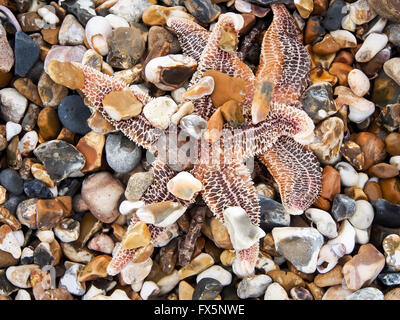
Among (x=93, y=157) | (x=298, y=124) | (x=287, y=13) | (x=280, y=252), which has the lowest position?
(x=280, y=252)

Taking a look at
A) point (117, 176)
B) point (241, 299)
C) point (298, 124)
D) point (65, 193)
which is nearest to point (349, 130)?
point (298, 124)

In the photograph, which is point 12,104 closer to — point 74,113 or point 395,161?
point 74,113

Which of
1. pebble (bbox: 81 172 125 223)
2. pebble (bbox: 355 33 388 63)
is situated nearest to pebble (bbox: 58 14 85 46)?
pebble (bbox: 81 172 125 223)

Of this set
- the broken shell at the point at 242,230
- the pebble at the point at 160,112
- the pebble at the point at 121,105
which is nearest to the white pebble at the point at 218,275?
the broken shell at the point at 242,230

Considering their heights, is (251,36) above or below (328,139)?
above

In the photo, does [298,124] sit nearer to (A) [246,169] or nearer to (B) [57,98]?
(A) [246,169]

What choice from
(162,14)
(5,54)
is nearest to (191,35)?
(162,14)

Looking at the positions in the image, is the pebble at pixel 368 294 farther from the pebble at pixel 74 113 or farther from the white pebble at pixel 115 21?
the white pebble at pixel 115 21
